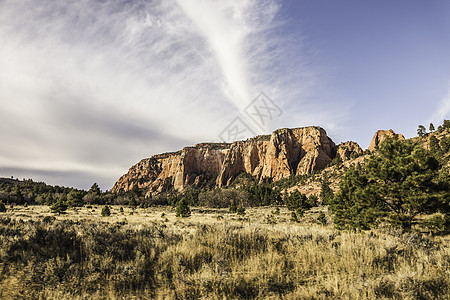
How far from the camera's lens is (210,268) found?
4395mm

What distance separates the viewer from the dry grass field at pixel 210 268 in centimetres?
377

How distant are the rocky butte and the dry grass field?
149m

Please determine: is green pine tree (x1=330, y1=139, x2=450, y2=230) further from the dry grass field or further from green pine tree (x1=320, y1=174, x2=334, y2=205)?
green pine tree (x1=320, y1=174, x2=334, y2=205)

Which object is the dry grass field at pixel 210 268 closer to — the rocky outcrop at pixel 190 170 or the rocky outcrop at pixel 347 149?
the rocky outcrop at pixel 347 149

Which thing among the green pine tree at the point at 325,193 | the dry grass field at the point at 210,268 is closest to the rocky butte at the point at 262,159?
the green pine tree at the point at 325,193

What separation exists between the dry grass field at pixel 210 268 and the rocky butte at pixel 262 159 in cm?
14924

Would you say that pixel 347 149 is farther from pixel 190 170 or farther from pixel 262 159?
pixel 190 170

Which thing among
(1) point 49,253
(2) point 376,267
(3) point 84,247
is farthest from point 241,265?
(1) point 49,253

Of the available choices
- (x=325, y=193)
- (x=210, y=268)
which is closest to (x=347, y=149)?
(x=325, y=193)

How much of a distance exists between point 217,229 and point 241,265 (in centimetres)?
223

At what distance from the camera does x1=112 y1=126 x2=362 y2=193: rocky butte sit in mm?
154125

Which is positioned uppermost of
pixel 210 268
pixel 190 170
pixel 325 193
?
pixel 190 170

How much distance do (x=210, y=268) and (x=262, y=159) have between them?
173 m

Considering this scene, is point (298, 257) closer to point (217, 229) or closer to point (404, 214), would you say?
point (217, 229)
